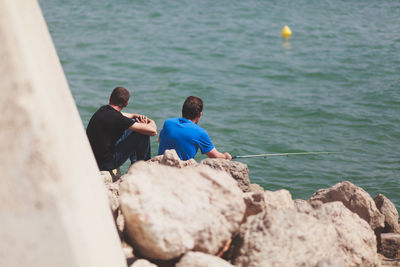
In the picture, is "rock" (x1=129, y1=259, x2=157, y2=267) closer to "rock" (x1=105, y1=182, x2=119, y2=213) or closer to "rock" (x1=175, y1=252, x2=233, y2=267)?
"rock" (x1=175, y1=252, x2=233, y2=267)

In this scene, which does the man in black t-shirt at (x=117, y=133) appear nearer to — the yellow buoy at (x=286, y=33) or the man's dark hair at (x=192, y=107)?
the man's dark hair at (x=192, y=107)

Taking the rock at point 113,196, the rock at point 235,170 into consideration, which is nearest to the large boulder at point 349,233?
the rock at point 235,170

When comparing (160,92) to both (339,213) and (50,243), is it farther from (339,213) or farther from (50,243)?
(50,243)

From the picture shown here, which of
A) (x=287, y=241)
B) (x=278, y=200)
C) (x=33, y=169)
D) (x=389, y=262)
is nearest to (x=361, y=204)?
(x=389, y=262)

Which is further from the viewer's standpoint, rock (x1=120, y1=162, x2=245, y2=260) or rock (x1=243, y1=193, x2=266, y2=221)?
rock (x1=243, y1=193, x2=266, y2=221)

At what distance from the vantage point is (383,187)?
8.27m

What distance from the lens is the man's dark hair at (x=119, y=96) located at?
6457 mm

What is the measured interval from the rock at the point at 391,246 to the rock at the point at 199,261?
78.0 inches

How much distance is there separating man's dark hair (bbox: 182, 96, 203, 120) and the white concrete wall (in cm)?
355

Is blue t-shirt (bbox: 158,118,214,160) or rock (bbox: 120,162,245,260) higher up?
rock (bbox: 120,162,245,260)

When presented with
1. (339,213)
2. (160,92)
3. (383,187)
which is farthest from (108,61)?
(339,213)

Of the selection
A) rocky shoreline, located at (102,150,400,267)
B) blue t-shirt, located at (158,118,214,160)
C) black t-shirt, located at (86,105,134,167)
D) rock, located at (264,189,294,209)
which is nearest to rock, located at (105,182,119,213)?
rocky shoreline, located at (102,150,400,267)

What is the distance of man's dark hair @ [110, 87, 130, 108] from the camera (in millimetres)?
6457

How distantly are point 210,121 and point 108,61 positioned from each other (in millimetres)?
4751
